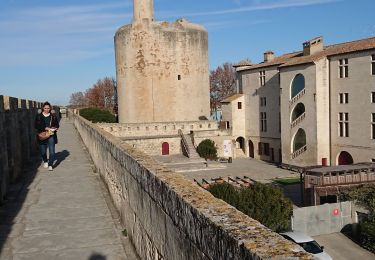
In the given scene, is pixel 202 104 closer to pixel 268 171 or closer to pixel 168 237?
pixel 268 171

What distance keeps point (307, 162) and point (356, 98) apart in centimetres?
633

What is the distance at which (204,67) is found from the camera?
46.8 metres

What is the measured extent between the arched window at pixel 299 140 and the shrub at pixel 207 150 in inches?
310

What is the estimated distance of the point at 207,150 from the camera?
39.8 meters

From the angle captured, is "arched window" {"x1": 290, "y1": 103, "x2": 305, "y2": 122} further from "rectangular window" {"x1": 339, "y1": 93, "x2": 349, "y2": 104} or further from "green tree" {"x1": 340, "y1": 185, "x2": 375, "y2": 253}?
"green tree" {"x1": 340, "y1": 185, "x2": 375, "y2": 253}

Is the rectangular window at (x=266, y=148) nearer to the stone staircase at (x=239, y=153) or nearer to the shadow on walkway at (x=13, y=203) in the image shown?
the stone staircase at (x=239, y=153)

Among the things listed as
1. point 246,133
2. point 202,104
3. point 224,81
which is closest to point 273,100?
point 246,133

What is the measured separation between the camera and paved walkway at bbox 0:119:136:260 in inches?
212

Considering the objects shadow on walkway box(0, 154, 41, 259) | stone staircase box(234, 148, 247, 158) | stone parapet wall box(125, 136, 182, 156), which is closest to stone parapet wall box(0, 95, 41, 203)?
shadow on walkway box(0, 154, 41, 259)

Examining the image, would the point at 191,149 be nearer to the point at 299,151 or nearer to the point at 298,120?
the point at 299,151

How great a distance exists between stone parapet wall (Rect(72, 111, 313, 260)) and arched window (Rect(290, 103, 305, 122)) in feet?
97.5

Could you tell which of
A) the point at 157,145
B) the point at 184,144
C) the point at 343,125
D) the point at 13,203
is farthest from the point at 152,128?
the point at 13,203

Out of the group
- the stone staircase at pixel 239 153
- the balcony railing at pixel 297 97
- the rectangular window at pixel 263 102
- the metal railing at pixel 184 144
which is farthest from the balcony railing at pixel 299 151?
the stone staircase at pixel 239 153

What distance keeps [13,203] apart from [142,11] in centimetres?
A: 4013
